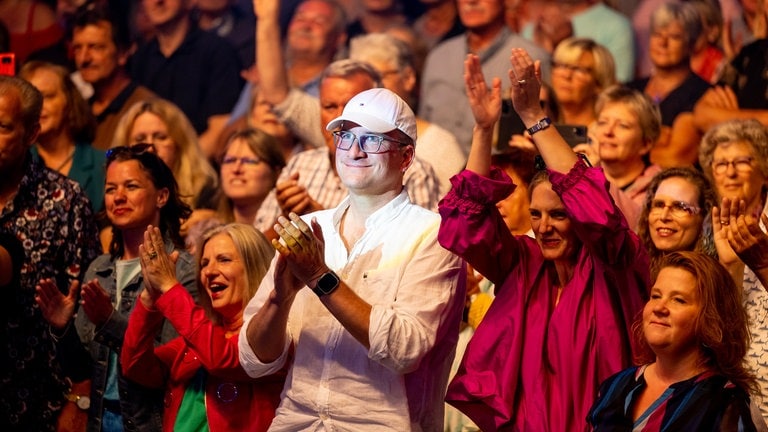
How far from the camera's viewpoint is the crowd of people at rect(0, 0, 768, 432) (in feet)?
12.8

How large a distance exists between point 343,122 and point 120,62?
3738mm

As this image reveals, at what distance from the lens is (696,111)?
645cm

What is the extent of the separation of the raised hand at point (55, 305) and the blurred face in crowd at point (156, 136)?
160cm

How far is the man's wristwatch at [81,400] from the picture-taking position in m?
5.11

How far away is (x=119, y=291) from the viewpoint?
5098mm

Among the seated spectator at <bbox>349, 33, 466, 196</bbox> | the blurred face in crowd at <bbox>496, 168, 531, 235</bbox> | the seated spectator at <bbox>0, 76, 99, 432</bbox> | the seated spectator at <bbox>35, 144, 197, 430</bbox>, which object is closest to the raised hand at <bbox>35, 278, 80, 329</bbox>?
the seated spectator at <bbox>35, 144, 197, 430</bbox>

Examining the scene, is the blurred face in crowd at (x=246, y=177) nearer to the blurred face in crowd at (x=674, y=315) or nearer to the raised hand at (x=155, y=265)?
the raised hand at (x=155, y=265)

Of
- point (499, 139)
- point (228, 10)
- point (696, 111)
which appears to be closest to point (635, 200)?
point (499, 139)

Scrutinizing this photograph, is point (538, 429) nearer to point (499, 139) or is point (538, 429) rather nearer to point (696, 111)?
point (499, 139)

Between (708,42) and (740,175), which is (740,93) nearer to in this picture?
(708,42)

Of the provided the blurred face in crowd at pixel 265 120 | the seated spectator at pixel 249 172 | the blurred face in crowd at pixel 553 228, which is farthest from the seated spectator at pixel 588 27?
the blurred face in crowd at pixel 553 228

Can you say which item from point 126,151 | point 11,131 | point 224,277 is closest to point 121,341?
point 224,277

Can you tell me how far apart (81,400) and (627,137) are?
7.53 ft

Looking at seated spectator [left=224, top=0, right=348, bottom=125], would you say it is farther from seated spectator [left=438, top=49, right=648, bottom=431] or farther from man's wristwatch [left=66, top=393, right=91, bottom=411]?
seated spectator [left=438, top=49, right=648, bottom=431]
